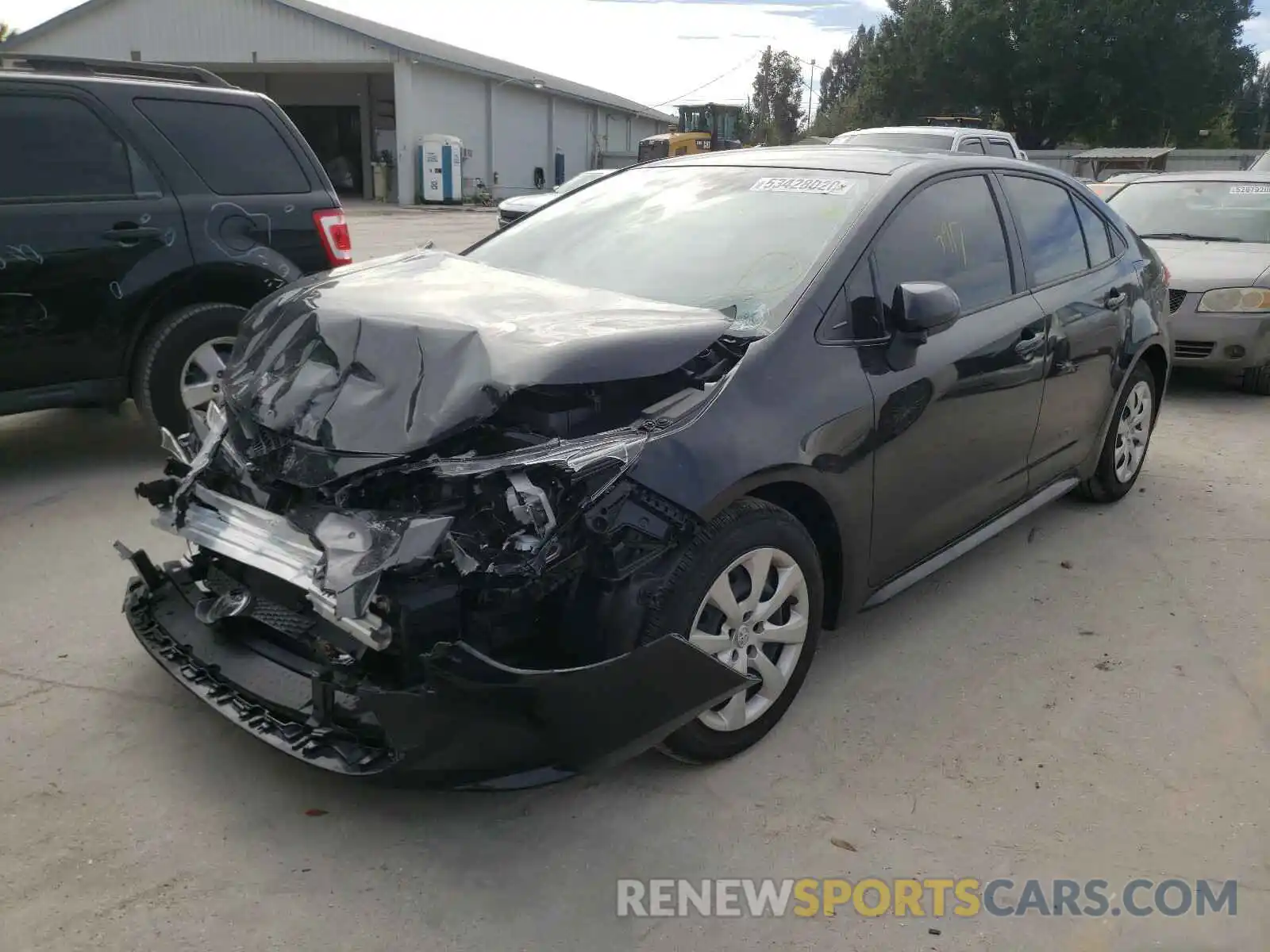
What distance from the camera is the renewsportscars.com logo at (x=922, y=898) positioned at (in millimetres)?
2461

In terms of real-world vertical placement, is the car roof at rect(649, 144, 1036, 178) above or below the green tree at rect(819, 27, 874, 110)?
below

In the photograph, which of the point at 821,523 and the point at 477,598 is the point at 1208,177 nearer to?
the point at 821,523

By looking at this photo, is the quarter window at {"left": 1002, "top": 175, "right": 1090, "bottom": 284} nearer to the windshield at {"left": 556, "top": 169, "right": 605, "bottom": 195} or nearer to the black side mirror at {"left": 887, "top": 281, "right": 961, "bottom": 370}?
the black side mirror at {"left": 887, "top": 281, "right": 961, "bottom": 370}

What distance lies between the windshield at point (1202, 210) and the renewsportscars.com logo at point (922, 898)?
7.55 metres

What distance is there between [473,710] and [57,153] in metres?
4.18

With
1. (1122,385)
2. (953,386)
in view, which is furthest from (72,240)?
(1122,385)

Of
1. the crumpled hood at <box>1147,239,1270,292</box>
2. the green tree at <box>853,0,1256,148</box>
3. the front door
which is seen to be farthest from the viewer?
the green tree at <box>853,0,1256,148</box>

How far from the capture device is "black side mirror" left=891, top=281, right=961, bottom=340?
3.18m

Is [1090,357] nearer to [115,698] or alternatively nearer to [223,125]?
[115,698]

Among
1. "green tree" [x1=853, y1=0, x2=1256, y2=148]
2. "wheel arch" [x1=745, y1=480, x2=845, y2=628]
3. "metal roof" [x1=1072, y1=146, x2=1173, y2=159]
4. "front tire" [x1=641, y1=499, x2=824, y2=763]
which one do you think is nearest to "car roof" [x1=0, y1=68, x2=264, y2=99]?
"wheel arch" [x1=745, y1=480, x2=845, y2=628]

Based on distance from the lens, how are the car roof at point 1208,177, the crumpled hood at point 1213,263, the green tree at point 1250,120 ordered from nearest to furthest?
the crumpled hood at point 1213,263, the car roof at point 1208,177, the green tree at point 1250,120

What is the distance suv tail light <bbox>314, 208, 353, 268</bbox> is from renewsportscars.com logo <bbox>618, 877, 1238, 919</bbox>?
4413mm

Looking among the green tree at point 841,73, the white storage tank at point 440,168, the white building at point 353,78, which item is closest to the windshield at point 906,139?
the white storage tank at point 440,168

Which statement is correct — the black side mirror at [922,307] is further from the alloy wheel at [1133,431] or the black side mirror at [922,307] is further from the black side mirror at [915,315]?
the alloy wheel at [1133,431]
